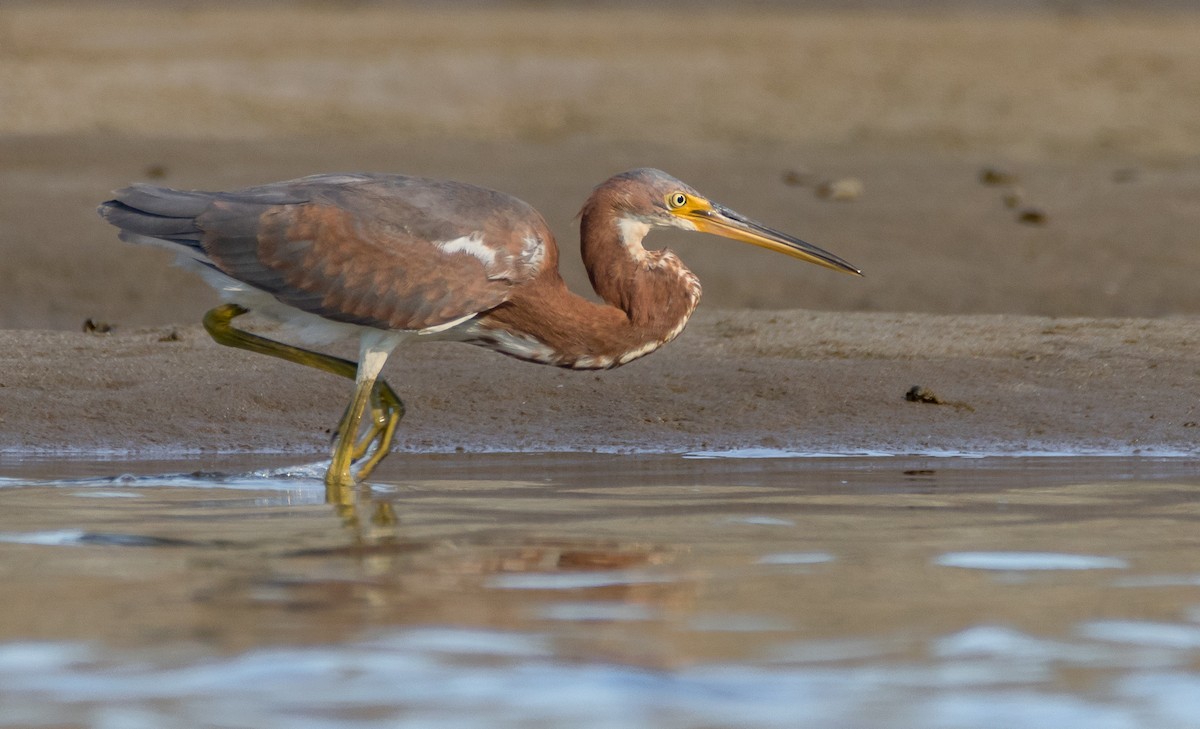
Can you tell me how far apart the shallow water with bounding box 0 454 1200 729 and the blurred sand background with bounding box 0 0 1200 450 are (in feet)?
5.11

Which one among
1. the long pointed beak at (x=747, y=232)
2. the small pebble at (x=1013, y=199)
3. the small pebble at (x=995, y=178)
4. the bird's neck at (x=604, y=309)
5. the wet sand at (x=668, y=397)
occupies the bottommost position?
the wet sand at (x=668, y=397)

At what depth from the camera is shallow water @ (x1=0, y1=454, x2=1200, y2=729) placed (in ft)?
12.4

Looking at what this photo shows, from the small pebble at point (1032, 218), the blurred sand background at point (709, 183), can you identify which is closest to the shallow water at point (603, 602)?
the blurred sand background at point (709, 183)

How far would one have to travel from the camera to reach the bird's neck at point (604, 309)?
23.6 feet

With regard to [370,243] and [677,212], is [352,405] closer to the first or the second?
[370,243]

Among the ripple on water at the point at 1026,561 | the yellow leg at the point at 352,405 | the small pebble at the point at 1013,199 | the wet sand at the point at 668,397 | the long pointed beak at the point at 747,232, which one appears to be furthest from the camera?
the small pebble at the point at 1013,199

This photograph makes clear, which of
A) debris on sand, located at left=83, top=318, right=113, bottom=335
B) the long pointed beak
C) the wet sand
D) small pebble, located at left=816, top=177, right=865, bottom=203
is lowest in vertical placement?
debris on sand, located at left=83, top=318, right=113, bottom=335

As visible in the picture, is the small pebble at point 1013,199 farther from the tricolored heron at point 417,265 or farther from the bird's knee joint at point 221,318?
the bird's knee joint at point 221,318

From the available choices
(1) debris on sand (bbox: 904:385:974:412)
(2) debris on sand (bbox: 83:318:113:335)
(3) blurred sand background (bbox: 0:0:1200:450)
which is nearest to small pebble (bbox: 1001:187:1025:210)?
(3) blurred sand background (bbox: 0:0:1200:450)

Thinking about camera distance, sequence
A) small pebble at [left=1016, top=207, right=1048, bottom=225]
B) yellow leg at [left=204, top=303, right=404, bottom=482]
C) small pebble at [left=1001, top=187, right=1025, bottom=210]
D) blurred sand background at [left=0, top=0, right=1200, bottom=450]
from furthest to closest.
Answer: small pebble at [left=1001, top=187, right=1025, bottom=210] < small pebble at [left=1016, top=207, right=1048, bottom=225] < blurred sand background at [left=0, top=0, right=1200, bottom=450] < yellow leg at [left=204, top=303, right=404, bottom=482]

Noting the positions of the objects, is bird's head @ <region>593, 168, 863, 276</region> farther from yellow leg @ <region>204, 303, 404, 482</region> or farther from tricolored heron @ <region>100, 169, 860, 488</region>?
yellow leg @ <region>204, 303, 404, 482</region>

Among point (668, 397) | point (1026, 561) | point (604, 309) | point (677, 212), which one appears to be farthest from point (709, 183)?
point (1026, 561)

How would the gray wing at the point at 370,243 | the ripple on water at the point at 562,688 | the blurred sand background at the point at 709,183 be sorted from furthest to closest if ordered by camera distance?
the blurred sand background at the point at 709,183, the gray wing at the point at 370,243, the ripple on water at the point at 562,688

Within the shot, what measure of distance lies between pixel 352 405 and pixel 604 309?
0.94m
